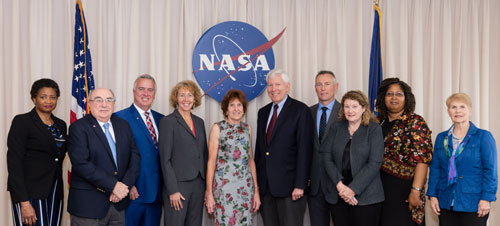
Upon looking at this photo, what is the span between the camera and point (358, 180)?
2801mm

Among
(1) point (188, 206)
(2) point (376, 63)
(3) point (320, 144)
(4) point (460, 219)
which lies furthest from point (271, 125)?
(4) point (460, 219)

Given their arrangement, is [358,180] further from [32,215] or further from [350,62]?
[32,215]

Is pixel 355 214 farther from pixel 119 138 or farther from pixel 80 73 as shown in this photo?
pixel 80 73

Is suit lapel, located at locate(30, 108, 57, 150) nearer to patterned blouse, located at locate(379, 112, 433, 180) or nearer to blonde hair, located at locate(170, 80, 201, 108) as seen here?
blonde hair, located at locate(170, 80, 201, 108)

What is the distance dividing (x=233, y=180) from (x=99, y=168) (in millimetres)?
1064

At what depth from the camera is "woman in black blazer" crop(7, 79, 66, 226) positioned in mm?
2896

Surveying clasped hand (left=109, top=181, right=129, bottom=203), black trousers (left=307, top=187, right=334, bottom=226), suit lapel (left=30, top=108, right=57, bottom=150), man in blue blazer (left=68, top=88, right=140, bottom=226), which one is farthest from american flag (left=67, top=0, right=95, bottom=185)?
black trousers (left=307, top=187, right=334, bottom=226)

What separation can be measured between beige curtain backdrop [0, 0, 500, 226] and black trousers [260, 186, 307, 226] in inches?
40.7

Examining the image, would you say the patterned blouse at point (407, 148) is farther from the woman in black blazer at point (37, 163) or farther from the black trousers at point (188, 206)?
the woman in black blazer at point (37, 163)

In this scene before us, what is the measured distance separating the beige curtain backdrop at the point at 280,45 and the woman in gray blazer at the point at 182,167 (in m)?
1.01

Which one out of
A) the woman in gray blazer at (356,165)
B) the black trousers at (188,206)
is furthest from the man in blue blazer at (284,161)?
the black trousers at (188,206)

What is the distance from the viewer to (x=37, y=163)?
2979 millimetres

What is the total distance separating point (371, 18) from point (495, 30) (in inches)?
59.5

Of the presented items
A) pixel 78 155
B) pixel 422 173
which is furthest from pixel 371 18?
pixel 78 155
